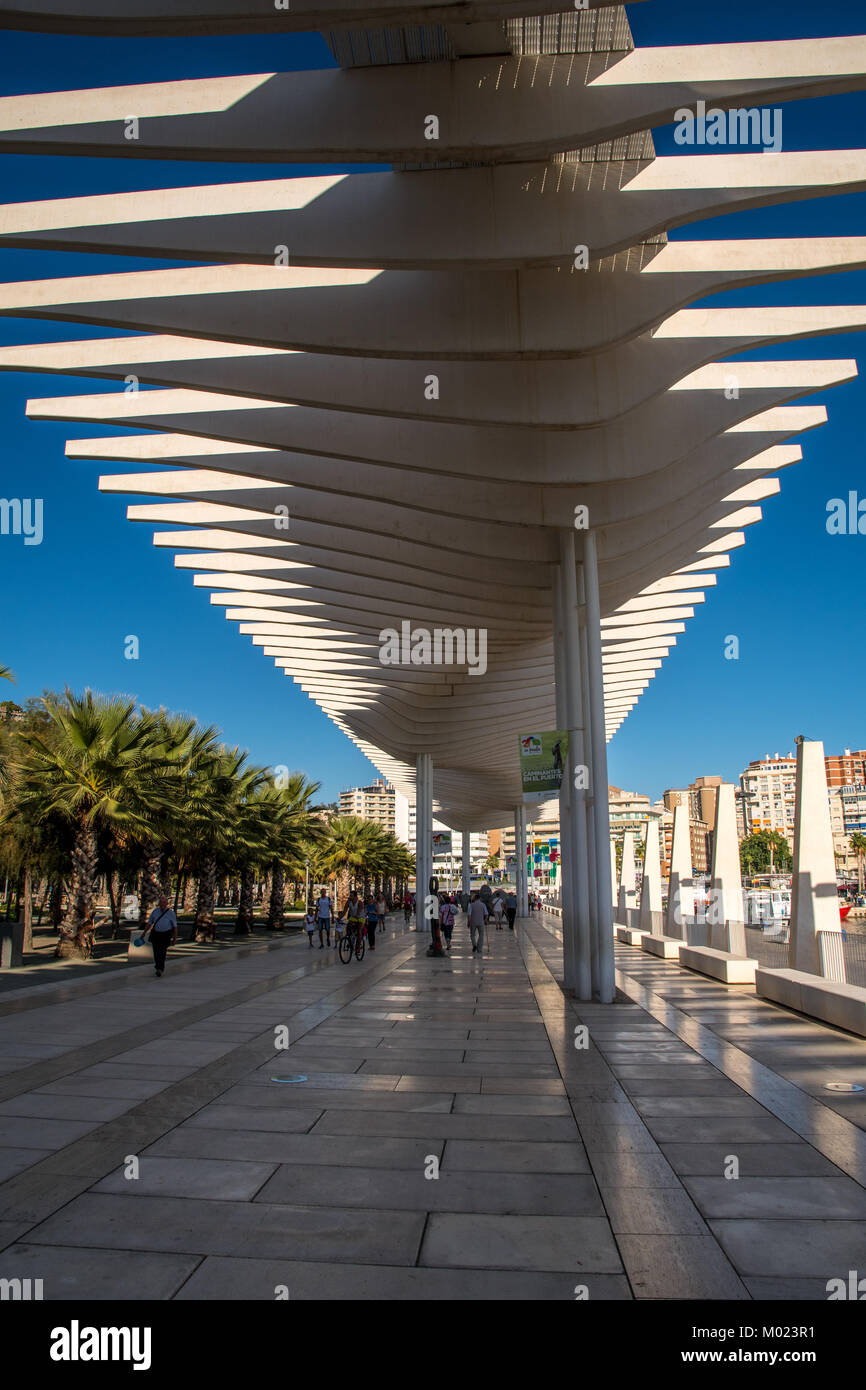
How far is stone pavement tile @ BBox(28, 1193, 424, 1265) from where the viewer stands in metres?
4.23

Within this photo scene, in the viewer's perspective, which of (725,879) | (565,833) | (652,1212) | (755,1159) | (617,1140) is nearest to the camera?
(652,1212)

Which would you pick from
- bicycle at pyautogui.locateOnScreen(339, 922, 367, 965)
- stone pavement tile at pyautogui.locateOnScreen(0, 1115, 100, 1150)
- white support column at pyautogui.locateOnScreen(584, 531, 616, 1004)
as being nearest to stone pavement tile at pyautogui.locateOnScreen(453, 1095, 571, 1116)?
stone pavement tile at pyautogui.locateOnScreen(0, 1115, 100, 1150)

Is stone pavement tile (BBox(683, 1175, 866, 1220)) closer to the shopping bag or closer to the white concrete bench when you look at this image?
the shopping bag

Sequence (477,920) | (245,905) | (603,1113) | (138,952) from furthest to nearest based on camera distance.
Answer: (245,905), (477,920), (138,952), (603,1113)

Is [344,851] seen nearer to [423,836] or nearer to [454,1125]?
[423,836]

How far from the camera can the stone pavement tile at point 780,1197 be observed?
4.70 m

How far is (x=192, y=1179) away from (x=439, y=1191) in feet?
4.56

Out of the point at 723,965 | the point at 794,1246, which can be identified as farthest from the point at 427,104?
the point at 723,965

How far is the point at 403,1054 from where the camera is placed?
891cm

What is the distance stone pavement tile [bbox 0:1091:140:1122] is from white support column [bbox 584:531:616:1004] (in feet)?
25.7

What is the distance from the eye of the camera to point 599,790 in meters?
14.0

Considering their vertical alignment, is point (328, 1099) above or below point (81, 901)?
below
